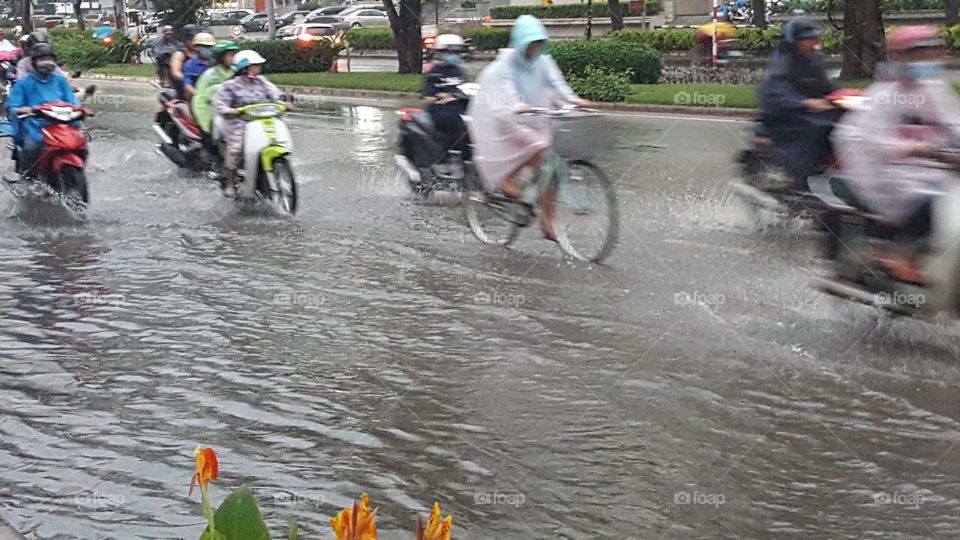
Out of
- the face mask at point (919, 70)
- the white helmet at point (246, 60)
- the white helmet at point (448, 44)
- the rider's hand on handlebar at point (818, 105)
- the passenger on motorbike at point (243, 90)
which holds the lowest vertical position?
the rider's hand on handlebar at point (818, 105)

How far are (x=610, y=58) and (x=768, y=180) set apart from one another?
1744 cm

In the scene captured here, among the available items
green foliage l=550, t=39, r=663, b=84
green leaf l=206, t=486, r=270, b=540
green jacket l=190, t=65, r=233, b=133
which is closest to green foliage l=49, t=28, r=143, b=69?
green foliage l=550, t=39, r=663, b=84

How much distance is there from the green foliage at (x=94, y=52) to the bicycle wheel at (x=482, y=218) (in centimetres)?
3789

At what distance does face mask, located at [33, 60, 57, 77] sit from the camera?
12719 millimetres

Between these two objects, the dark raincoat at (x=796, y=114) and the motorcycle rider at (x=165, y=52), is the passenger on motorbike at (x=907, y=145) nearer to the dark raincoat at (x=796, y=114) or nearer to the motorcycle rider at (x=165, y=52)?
the dark raincoat at (x=796, y=114)

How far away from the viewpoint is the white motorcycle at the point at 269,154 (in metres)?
12.2

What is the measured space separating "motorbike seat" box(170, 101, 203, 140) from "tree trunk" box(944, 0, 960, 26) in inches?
1199

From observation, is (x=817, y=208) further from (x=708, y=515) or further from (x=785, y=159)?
(x=708, y=515)

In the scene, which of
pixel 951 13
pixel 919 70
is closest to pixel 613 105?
pixel 919 70

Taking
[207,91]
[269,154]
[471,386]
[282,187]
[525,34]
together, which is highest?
[525,34]

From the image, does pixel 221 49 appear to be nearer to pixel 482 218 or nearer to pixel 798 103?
pixel 482 218

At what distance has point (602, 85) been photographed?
2525cm

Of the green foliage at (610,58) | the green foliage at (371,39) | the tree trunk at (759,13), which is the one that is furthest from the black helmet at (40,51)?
the green foliage at (371,39)

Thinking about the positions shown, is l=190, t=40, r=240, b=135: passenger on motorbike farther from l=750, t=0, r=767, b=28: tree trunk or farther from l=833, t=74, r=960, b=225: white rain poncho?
l=750, t=0, r=767, b=28: tree trunk
